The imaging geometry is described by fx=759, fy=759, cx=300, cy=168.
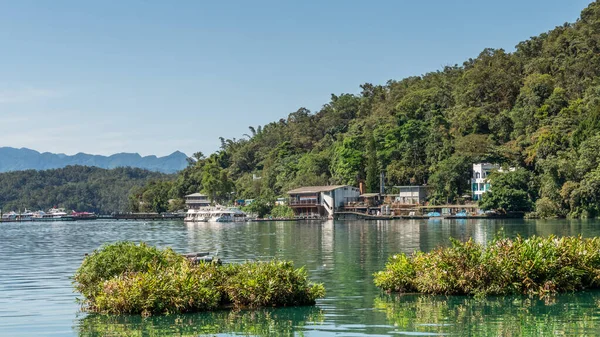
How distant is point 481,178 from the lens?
338ft

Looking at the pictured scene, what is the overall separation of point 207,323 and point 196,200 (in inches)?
5291

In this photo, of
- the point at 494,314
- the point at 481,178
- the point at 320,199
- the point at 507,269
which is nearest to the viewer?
the point at 494,314

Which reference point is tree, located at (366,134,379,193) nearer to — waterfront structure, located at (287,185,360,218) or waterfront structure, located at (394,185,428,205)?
waterfront structure, located at (287,185,360,218)

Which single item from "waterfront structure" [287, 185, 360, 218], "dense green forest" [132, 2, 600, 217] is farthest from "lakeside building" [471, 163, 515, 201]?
"waterfront structure" [287, 185, 360, 218]

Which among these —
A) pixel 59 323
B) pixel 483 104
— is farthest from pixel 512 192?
pixel 59 323

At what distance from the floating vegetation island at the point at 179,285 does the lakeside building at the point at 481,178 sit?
267 ft

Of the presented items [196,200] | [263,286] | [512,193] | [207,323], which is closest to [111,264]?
[207,323]

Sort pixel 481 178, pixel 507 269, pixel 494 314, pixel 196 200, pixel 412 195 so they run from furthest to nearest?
pixel 196 200, pixel 412 195, pixel 481 178, pixel 507 269, pixel 494 314

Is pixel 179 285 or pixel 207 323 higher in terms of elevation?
pixel 179 285

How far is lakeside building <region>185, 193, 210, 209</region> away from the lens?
5979 inches

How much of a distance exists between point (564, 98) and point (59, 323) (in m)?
91.8

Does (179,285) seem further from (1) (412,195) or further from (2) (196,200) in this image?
(2) (196,200)

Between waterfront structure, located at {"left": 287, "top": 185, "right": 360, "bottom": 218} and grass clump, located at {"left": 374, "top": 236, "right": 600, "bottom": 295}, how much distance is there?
9024cm

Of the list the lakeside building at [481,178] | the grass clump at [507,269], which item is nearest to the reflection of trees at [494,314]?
the grass clump at [507,269]
